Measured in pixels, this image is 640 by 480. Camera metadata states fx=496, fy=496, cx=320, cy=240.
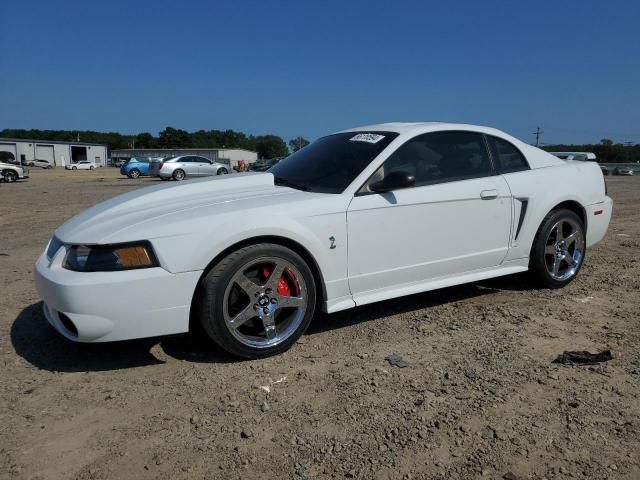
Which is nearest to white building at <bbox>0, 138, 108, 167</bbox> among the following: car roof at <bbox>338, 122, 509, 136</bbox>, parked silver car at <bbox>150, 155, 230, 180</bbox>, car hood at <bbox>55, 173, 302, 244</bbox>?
parked silver car at <bbox>150, 155, 230, 180</bbox>

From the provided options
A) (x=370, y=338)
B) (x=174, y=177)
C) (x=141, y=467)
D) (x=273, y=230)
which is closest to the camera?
(x=141, y=467)

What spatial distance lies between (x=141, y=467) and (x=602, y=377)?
8.06 feet

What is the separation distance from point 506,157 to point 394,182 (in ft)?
4.63

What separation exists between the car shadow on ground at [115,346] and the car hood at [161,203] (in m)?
0.74

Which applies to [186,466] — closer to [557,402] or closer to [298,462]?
[298,462]

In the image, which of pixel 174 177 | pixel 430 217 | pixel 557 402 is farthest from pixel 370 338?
pixel 174 177

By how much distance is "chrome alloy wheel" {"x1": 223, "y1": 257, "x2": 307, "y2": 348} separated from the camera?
300cm

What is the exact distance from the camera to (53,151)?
82.4 meters

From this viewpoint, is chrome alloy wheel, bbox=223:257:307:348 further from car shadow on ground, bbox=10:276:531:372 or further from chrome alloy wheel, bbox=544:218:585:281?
chrome alloy wheel, bbox=544:218:585:281

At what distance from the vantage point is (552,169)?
4.42 meters

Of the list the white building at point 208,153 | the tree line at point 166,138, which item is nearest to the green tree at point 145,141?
the tree line at point 166,138

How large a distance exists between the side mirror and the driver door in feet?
0.13

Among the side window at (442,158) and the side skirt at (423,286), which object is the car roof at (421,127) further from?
the side skirt at (423,286)

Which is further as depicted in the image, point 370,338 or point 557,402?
point 370,338
